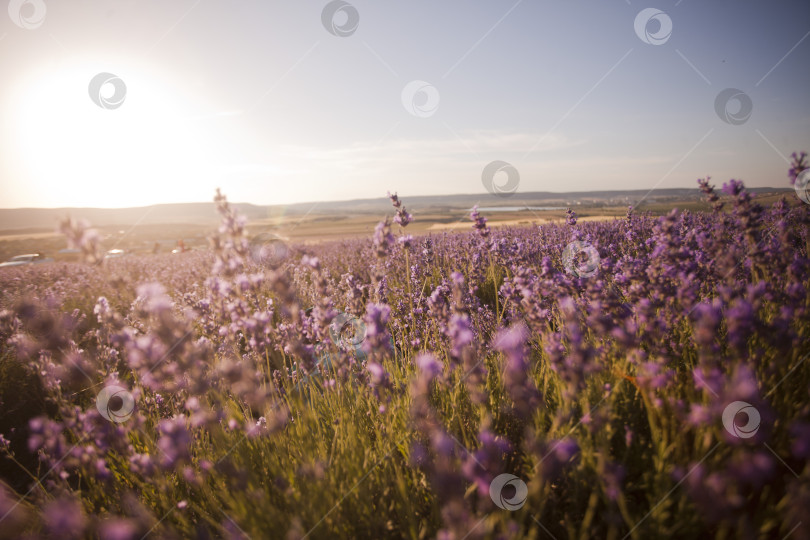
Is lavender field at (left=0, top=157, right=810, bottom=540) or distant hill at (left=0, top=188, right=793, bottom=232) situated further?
distant hill at (left=0, top=188, right=793, bottom=232)

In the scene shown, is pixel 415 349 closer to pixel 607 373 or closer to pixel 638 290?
pixel 607 373

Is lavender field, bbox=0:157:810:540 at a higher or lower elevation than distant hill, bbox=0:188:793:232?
lower

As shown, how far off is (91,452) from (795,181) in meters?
4.32

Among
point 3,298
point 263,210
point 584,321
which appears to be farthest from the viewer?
point 263,210

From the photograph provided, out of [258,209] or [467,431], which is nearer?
[467,431]

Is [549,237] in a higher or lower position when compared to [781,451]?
higher

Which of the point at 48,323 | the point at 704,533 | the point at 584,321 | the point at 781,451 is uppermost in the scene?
the point at 48,323

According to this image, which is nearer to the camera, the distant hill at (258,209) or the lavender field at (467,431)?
the lavender field at (467,431)

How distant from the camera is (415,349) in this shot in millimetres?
3141

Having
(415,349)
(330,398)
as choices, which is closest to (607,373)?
(415,349)

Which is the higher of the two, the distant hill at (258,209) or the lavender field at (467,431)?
the distant hill at (258,209)

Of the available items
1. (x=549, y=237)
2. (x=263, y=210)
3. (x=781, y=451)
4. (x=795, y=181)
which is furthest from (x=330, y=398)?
(x=263, y=210)

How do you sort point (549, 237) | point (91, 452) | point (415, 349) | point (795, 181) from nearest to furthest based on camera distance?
point (91, 452) → point (795, 181) → point (415, 349) → point (549, 237)

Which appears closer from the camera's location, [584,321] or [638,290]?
[638,290]
